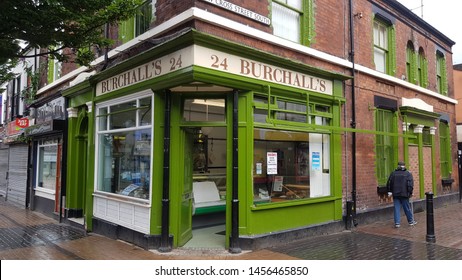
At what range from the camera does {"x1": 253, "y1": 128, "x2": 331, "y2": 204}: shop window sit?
24.4 feet

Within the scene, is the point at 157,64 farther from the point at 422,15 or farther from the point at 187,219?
the point at 422,15

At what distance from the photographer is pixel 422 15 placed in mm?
14188

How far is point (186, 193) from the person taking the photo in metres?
7.40

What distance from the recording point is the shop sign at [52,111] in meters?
11.0

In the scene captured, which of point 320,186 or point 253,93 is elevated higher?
point 253,93

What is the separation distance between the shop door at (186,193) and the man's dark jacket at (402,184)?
208 inches

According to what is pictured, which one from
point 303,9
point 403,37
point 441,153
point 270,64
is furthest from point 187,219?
point 441,153

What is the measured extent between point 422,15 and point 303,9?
8018mm

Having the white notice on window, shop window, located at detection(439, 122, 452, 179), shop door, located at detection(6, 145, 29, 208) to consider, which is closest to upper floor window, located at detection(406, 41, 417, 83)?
shop window, located at detection(439, 122, 452, 179)

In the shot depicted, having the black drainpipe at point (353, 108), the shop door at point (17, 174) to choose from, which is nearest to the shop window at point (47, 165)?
the shop door at point (17, 174)

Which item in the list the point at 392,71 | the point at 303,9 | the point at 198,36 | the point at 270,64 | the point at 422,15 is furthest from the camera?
the point at 422,15

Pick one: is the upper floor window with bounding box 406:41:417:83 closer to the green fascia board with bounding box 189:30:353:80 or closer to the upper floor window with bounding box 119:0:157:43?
the green fascia board with bounding box 189:30:353:80

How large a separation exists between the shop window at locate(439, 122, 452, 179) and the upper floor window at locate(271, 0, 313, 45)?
8668 millimetres

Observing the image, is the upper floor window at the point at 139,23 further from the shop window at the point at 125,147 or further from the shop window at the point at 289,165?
the shop window at the point at 289,165
